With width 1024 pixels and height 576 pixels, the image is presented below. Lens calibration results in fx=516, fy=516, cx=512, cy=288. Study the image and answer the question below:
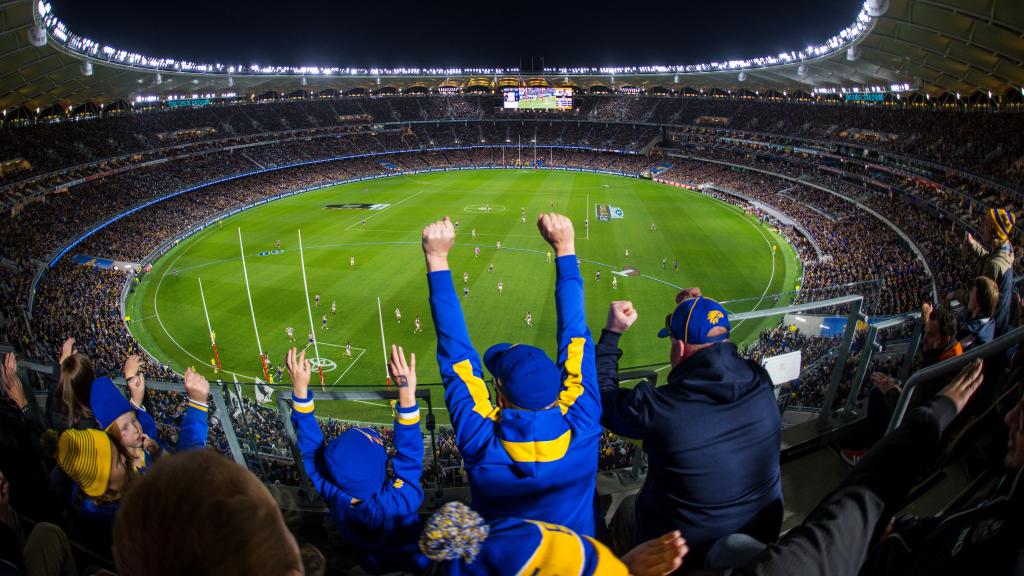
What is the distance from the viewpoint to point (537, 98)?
3428 inches

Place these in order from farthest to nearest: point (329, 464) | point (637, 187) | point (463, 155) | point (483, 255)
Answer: point (463, 155)
point (637, 187)
point (483, 255)
point (329, 464)

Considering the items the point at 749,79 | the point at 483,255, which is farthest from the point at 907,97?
the point at 483,255

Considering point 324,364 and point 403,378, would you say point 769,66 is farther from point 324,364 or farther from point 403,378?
point 403,378

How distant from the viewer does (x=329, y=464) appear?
298 cm

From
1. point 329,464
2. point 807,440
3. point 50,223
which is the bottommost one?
point 50,223

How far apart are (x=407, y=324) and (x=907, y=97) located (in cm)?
5412

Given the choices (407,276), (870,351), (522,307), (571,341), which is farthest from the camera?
(407,276)

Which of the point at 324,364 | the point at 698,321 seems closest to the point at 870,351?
the point at 698,321

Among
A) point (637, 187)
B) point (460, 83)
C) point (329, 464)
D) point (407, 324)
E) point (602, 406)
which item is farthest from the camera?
point (460, 83)

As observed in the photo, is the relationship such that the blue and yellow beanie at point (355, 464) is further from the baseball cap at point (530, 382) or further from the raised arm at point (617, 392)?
the raised arm at point (617, 392)

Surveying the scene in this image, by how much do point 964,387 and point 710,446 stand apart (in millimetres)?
1246

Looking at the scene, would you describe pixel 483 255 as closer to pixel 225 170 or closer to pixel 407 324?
pixel 407 324

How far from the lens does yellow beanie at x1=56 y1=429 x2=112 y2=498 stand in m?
3.19

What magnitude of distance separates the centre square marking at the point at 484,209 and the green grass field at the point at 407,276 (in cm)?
30
